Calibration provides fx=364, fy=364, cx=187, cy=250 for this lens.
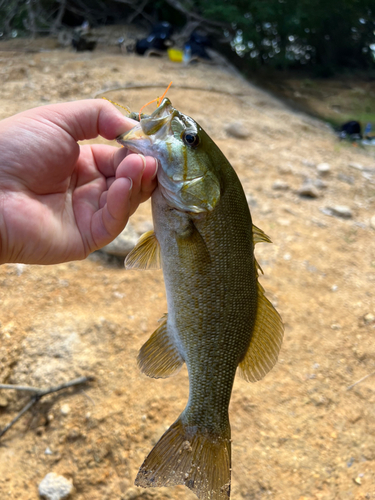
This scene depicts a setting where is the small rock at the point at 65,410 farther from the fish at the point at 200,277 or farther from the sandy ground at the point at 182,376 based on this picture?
the fish at the point at 200,277

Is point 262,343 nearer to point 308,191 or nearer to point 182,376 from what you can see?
point 182,376

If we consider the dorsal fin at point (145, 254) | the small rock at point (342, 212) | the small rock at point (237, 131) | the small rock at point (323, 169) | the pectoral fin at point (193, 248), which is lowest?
the small rock at point (342, 212)

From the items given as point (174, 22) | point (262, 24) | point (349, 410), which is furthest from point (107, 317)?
point (174, 22)

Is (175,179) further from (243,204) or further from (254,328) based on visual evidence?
(254,328)

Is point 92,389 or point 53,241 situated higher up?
point 53,241

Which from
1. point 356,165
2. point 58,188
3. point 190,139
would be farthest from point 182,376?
point 356,165

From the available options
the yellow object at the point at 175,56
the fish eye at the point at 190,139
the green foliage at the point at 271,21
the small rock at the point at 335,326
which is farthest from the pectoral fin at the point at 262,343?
the green foliage at the point at 271,21
